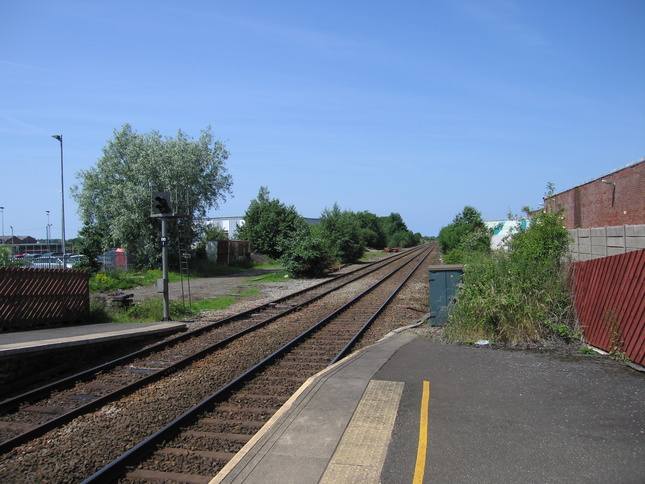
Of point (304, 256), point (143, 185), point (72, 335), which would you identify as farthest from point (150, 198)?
point (72, 335)

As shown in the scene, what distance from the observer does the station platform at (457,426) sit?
445 centimetres

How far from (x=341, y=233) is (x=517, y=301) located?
34.9 meters

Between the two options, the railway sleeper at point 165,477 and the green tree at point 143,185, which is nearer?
the railway sleeper at point 165,477

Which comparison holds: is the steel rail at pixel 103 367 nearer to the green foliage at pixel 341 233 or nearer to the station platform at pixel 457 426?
the station platform at pixel 457 426

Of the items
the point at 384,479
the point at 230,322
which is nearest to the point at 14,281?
the point at 230,322

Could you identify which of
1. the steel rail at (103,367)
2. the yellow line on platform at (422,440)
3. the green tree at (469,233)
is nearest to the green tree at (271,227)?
the green tree at (469,233)

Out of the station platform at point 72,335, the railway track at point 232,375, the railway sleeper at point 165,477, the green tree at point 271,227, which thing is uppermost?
the green tree at point 271,227

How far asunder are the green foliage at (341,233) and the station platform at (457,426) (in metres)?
34.4

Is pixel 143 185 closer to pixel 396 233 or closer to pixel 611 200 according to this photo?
pixel 611 200

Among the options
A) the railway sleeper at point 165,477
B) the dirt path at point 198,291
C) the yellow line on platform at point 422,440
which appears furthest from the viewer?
the dirt path at point 198,291

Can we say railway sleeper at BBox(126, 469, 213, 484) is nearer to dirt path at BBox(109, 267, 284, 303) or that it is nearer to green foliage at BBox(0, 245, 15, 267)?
dirt path at BBox(109, 267, 284, 303)

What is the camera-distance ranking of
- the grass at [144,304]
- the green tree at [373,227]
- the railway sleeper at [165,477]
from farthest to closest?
the green tree at [373,227]
the grass at [144,304]
the railway sleeper at [165,477]

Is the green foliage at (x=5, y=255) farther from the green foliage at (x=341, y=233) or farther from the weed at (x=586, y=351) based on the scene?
the green foliage at (x=341, y=233)

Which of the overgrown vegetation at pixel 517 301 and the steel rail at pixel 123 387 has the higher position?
the overgrown vegetation at pixel 517 301
